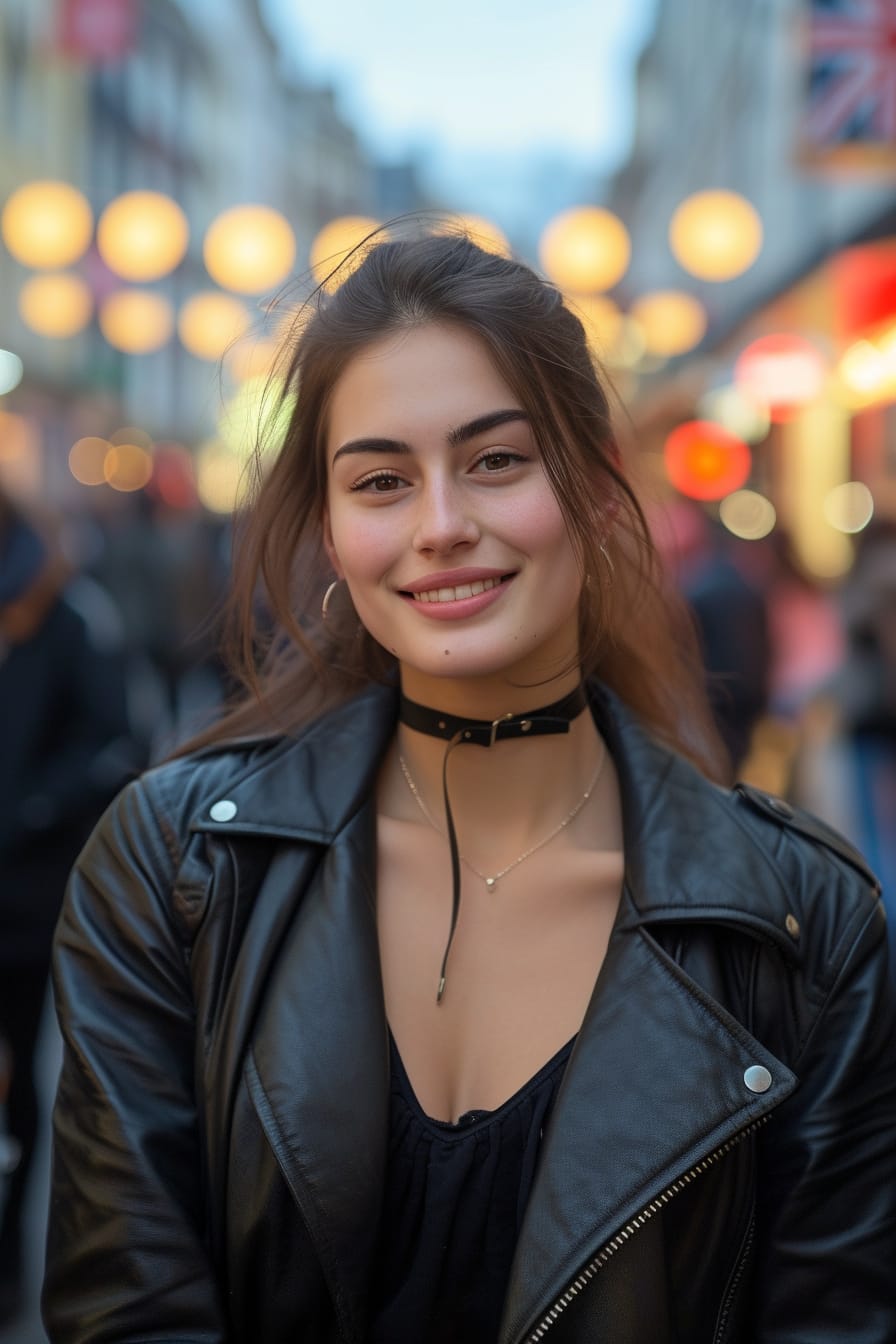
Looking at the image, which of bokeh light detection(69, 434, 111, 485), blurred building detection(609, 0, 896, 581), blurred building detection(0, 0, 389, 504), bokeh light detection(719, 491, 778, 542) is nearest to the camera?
blurred building detection(609, 0, 896, 581)

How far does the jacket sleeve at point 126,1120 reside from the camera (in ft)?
5.91

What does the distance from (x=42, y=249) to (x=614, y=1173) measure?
10891mm

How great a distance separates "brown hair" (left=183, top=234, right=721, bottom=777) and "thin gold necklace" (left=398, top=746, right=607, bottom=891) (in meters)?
0.15

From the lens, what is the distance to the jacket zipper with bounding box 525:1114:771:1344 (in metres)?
1.74

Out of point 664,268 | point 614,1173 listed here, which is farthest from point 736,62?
point 614,1173

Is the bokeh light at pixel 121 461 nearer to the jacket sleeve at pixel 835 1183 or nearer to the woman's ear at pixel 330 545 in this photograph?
the woman's ear at pixel 330 545

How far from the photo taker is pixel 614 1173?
1790mm

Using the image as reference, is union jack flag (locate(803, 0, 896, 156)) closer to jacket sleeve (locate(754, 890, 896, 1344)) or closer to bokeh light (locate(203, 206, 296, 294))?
jacket sleeve (locate(754, 890, 896, 1344))

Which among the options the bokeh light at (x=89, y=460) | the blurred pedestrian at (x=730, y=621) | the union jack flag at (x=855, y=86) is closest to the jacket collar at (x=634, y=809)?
the blurred pedestrian at (x=730, y=621)

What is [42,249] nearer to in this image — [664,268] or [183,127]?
[664,268]

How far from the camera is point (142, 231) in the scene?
1173 centimetres

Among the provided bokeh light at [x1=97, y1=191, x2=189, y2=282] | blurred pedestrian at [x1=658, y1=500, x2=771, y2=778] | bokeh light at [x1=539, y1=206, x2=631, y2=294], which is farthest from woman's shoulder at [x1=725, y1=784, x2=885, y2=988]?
bokeh light at [x1=539, y1=206, x2=631, y2=294]

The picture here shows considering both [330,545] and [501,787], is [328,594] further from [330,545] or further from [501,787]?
[501,787]

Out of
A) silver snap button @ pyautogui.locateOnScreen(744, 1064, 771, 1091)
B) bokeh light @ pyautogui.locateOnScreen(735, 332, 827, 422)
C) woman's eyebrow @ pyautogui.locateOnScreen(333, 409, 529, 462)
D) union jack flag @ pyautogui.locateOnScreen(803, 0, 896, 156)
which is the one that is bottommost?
silver snap button @ pyautogui.locateOnScreen(744, 1064, 771, 1091)
